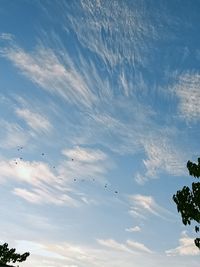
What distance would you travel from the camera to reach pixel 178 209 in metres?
18.8

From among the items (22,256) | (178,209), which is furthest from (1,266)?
(22,256)

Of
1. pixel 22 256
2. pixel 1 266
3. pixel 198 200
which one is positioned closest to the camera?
pixel 198 200

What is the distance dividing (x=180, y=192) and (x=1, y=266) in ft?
43.1

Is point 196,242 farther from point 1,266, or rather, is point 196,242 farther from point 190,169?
point 1,266

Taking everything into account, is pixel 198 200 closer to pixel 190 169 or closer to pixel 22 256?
pixel 190 169

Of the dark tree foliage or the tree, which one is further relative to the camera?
the tree

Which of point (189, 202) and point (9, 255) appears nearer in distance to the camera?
point (189, 202)

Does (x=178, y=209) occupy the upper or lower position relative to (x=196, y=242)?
upper

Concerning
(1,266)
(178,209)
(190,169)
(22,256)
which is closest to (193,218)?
(178,209)

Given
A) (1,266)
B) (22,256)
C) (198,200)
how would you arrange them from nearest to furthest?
(198,200)
(1,266)
(22,256)

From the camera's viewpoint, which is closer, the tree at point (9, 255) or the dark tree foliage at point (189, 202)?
the dark tree foliage at point (189, 202)

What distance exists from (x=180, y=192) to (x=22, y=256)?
2672cm

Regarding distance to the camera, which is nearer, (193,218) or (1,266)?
(193,218)

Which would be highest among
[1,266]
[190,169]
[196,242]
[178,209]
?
[190,169]
